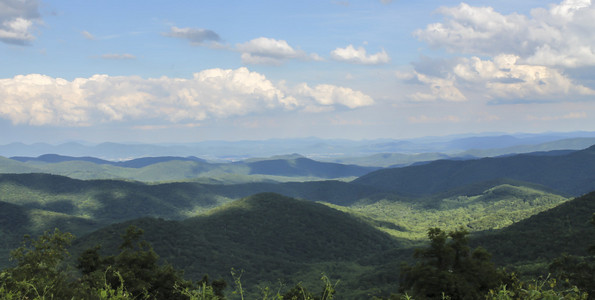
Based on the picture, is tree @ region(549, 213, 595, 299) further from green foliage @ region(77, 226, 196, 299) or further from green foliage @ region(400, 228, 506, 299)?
green foliage @ region(77, 226, 196, 299)

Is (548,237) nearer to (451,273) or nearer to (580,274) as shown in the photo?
(580,274)

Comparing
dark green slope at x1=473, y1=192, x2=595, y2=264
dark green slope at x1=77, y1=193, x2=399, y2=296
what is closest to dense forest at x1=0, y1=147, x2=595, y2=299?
dark green slope at x1=473, y1=192, x2=595, y2=264

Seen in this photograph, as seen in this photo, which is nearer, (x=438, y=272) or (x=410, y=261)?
(x=438, y=272)

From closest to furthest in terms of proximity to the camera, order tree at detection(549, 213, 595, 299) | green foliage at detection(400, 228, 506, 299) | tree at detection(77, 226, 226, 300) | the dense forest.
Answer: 1. the dense forest
2. green foliage at detection(400, 228, 506, 299)
3. tree at detection(549, 213, 595, 299)
4. tree at detection(77, 226, 226, 300)

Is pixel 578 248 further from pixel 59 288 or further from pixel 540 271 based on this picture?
pixel 59 288

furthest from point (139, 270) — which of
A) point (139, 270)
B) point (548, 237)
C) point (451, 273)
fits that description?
point (548, 237)

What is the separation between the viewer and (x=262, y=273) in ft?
439

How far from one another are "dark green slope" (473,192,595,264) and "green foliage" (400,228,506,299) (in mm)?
61774

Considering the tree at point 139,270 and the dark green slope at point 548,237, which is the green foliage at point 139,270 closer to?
the tree at point 139,270

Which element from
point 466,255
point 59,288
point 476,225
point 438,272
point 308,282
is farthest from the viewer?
point 476,225


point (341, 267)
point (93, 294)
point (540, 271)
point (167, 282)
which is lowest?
point (341, 267)

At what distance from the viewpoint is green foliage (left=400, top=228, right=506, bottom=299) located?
109ft

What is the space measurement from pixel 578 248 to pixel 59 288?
101 m

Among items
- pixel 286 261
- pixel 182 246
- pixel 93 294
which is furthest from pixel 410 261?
pixel 93 294
